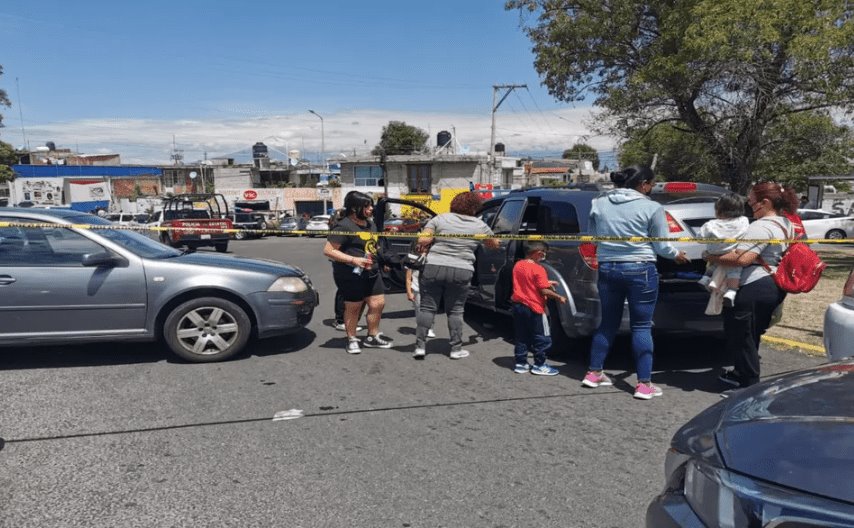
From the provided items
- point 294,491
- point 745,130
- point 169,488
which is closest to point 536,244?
point 294,491

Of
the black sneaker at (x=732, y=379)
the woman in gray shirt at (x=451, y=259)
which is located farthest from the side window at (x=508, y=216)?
the black sneaker at (x=732, y=379)

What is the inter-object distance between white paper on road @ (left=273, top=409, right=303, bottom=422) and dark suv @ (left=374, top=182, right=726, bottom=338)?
93.5 inches

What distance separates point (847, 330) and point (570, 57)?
44.6ft

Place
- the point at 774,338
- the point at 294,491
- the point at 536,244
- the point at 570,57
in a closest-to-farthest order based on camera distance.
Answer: the point at 294,491
the point at 536,244
the point at 774,338
the point at 570,57

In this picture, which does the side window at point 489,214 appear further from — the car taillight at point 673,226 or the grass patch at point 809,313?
the grass patch at point 809,313

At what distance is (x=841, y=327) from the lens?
148 inches

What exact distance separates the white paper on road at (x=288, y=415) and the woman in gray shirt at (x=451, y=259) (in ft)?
5.63

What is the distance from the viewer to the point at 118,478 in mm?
3400

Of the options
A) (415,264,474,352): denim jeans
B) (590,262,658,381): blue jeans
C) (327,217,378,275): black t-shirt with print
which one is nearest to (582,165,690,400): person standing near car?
(590,262,658,381): blue jeans

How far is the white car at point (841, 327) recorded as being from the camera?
3701 mm

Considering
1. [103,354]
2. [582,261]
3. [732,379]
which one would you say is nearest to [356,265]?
[582,261]

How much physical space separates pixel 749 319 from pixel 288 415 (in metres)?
3.36

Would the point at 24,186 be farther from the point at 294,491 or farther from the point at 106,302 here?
the point at 294,491

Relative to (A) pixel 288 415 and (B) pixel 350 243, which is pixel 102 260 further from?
(A) pixel 288 415
